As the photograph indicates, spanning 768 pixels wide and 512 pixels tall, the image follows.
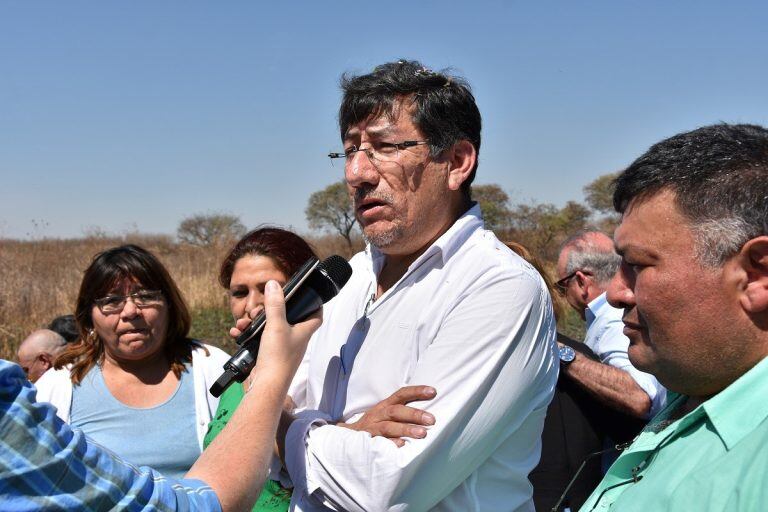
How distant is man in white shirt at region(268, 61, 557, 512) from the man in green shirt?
44 cm

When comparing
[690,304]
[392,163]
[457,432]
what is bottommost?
[457,432]

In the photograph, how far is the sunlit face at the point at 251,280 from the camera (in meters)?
3.45

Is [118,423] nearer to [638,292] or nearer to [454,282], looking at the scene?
[454,282]

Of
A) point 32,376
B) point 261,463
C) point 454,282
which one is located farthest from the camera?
point 32,376

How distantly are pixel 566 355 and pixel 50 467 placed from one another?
2578 millimetres

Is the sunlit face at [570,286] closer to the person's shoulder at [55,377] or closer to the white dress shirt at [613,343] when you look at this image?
the white dress shirt at [613,343]

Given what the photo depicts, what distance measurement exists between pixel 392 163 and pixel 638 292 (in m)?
1.06

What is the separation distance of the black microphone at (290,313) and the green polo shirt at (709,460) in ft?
3.16

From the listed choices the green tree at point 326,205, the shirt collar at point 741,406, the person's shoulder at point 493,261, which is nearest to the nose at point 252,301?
the person's shoulder at point 493,261

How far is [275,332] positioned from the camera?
6.56 feet

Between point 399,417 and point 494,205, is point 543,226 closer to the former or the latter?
point 494,205

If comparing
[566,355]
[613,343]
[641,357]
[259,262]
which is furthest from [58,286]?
[641,357]

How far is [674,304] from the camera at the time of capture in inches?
61.7

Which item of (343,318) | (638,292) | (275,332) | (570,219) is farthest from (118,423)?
(570,219)
